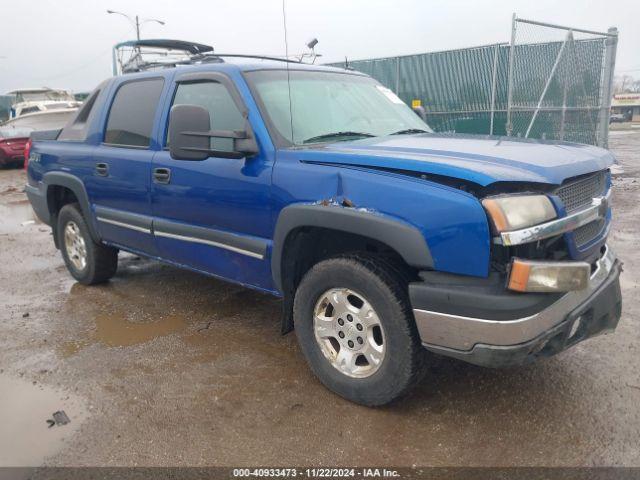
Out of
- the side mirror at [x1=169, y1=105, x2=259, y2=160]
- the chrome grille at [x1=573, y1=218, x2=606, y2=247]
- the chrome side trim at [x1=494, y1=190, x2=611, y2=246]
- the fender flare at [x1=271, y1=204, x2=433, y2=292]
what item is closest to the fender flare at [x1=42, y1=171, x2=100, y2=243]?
the side mirror at [x1=169, y1=105, x2=259, y2=160]

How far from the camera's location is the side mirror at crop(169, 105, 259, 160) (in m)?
3.22

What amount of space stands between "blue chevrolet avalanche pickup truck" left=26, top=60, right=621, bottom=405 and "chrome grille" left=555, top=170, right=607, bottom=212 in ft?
0.04

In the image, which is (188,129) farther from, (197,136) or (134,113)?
(134,113)

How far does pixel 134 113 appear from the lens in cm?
448

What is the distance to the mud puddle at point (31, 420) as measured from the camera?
275cm

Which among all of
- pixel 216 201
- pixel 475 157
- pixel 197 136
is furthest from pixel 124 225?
pixel 475 157

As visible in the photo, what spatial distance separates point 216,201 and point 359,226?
47.4 inches

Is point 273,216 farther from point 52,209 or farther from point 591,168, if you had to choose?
point 52,209

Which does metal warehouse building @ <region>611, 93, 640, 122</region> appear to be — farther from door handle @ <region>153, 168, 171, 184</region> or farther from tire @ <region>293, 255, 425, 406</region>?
tire @ <region>293, 255, 425, 406</region>

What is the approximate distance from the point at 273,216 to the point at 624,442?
214 centimetres

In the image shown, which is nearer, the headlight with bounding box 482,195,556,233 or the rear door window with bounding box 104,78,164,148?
the headlight with bounding box 482,195,556,233

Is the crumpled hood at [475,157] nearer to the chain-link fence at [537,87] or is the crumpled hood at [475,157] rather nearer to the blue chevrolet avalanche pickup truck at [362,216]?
the blue chevrolet avalanche pickup truck at [362,216]

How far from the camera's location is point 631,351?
3.60 metres

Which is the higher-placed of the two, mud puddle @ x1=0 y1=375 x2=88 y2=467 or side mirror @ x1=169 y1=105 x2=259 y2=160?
side mirror @ x1=169 y1=105 x2=259 y2=160
